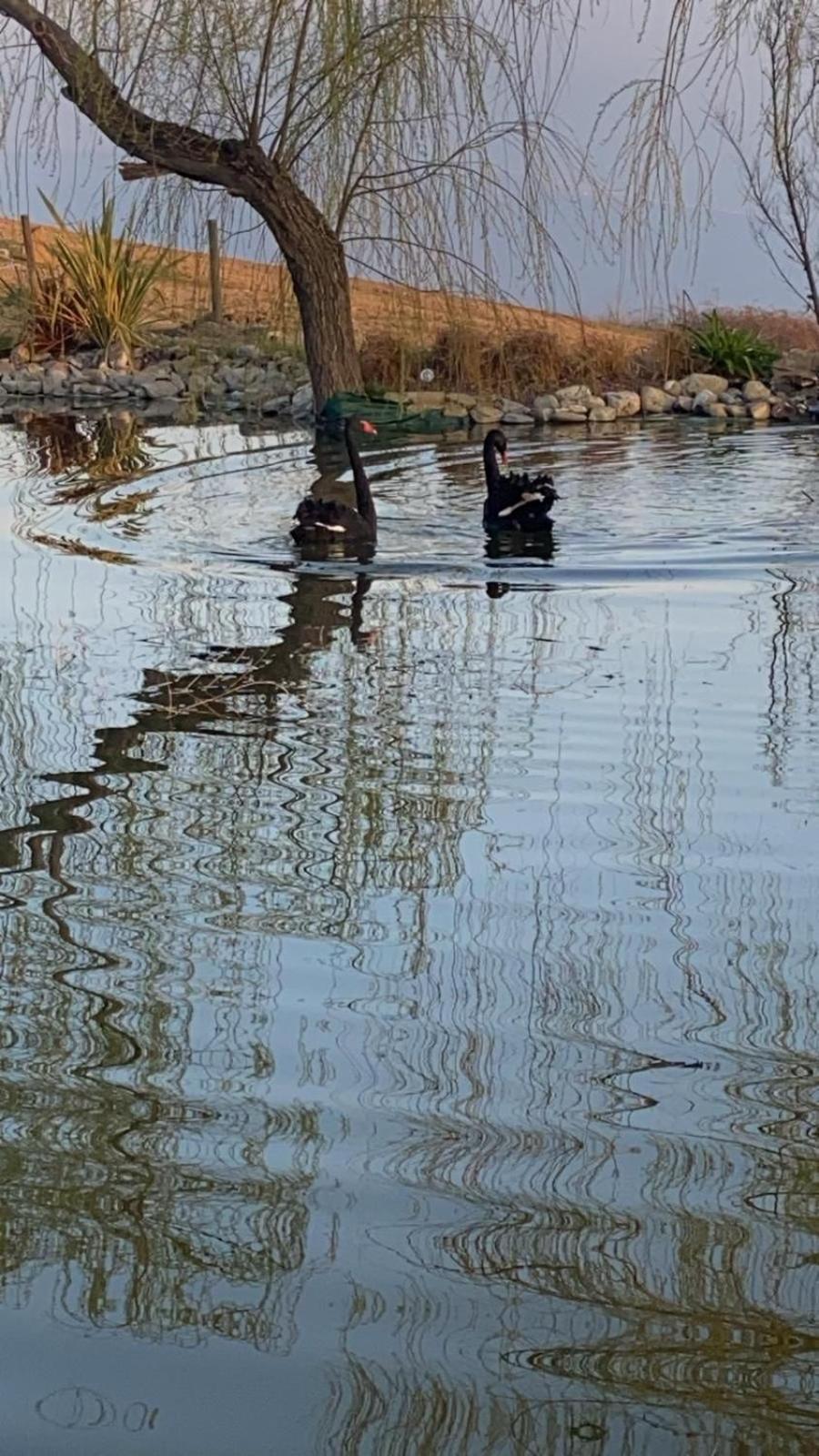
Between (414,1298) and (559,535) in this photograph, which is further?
(559,535)

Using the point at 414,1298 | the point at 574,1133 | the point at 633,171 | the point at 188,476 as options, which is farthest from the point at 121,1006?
the point at 188,476

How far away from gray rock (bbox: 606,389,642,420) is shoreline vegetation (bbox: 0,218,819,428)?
0.06 feet

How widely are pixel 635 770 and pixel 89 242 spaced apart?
20315 mm

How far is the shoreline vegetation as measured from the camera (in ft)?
61.7

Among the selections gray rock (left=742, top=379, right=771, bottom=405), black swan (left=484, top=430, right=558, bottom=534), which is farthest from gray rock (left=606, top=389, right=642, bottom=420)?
black swan (left=484, top=430, right=558, bottom=534)

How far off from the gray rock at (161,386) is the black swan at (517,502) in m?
12.3

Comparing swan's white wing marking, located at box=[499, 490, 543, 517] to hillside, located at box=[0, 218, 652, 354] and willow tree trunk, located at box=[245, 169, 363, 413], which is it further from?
willow tree trunk, located at box=[245, 169, 363, 413]

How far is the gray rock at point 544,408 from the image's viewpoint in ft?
60.7

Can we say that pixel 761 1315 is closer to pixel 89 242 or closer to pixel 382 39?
pixel 382 39

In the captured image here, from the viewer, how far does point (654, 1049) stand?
346cm

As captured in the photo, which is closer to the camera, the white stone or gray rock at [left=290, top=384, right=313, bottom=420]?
gray rock at [left=290, top=384, right=313, bottom=420]

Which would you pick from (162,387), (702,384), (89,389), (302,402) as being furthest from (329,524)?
(89,389)

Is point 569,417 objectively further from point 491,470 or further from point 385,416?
point 491,470

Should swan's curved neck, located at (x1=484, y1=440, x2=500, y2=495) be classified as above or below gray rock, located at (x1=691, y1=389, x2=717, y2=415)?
below
